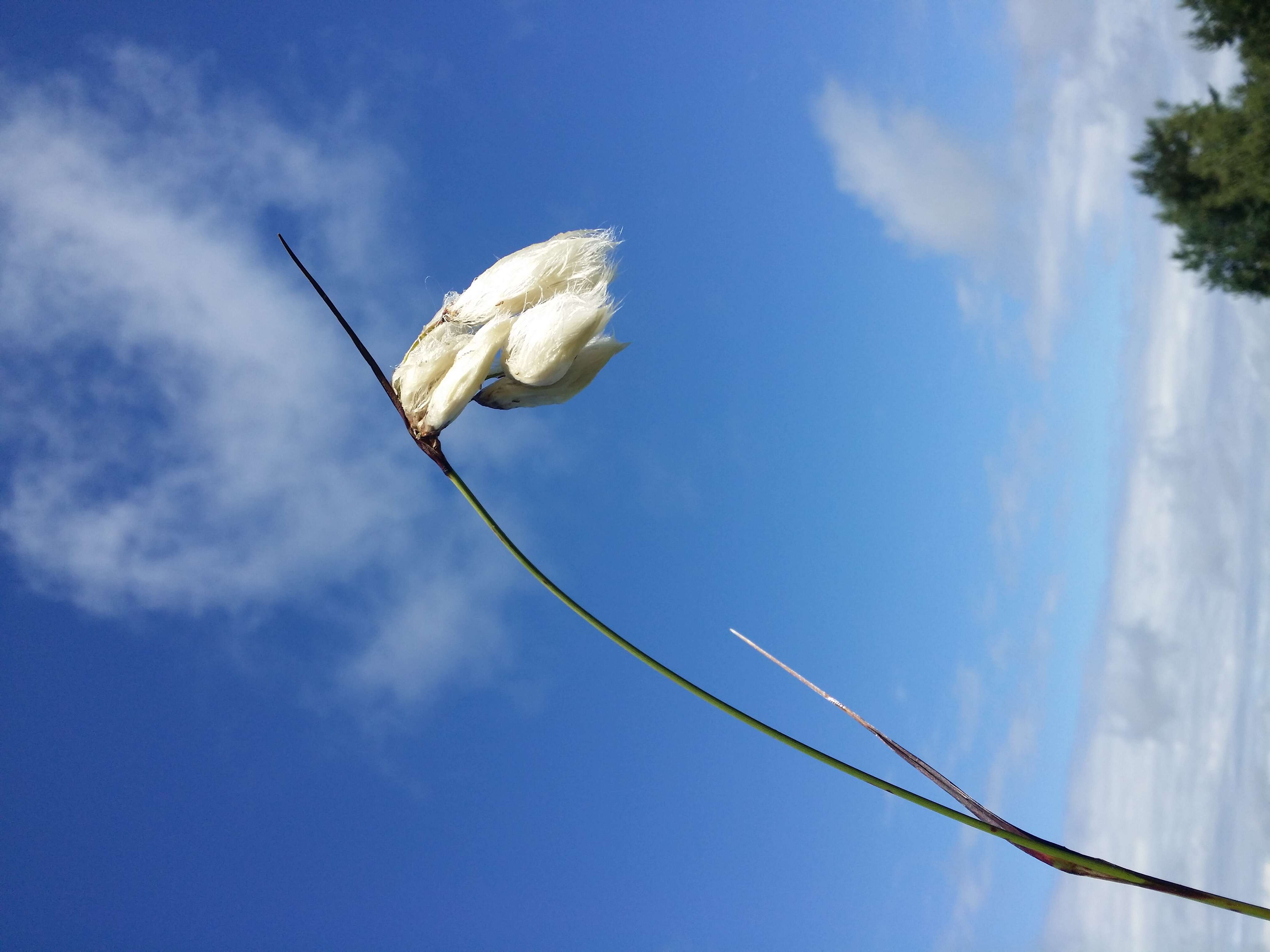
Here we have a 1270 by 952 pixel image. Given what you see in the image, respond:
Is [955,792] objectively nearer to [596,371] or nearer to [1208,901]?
[1208,901]

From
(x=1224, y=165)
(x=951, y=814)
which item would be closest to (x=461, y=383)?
(x=951, y=814)

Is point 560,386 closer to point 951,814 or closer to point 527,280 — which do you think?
point 527,280

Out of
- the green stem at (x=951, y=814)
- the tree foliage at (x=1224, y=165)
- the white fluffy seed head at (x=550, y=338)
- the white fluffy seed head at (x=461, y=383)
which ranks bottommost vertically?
the green stem at (x=951, y=814)

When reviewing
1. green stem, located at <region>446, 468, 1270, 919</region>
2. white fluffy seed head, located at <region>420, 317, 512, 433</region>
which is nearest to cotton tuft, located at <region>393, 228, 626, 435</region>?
white fluffy seed head, located at <region>420, 317, 512, 433</region>

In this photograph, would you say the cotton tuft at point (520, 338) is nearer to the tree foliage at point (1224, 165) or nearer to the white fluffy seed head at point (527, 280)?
the white fluffy seed head at point (527, 280)

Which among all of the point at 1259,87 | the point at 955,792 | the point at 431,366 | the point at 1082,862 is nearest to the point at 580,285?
the point at 431,366

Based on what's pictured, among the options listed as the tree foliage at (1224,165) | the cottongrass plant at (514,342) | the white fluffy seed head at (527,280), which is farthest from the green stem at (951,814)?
the tree foliage at (1224,165)

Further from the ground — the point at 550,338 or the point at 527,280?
the point at 527,280

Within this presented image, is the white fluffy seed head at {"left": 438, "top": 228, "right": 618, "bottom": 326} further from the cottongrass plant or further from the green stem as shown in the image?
the green stem
